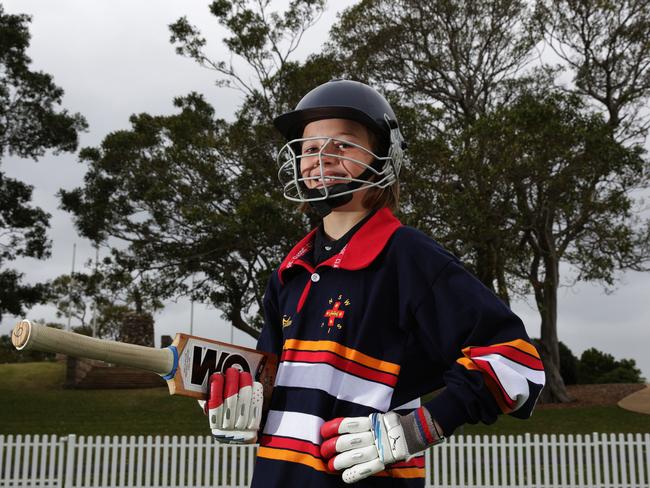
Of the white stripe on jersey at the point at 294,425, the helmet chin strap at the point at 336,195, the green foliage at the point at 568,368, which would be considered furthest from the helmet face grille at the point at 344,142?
the green foliage at the point at 568,368

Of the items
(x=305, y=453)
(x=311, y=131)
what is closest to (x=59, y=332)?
(x=305, y=453)

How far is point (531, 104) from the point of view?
1839 cm

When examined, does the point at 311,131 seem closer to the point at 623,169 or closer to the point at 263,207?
the point at 263,207

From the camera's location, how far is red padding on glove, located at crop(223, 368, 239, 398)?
233 cm

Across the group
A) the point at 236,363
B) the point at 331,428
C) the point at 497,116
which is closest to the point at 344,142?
the point at 236,363

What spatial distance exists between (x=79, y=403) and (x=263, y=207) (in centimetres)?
1011

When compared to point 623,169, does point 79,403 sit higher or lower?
lower

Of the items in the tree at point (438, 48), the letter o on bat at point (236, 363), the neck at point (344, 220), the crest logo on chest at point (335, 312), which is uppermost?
the tree at point (438, 48)

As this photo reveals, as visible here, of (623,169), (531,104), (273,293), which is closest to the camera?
(273,293)

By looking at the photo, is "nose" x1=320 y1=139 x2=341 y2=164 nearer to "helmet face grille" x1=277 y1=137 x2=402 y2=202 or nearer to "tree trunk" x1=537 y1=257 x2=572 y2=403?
"helmet face grille" x1=277 y1=137 x2=402 y2=202

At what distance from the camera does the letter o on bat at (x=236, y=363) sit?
244 cm

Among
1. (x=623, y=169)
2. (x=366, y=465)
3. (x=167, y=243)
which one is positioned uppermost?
(x=623, y=169)

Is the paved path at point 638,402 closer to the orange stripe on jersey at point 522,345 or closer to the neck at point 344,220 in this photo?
the neck at point 344,220

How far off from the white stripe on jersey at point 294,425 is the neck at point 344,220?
26.6 inches
